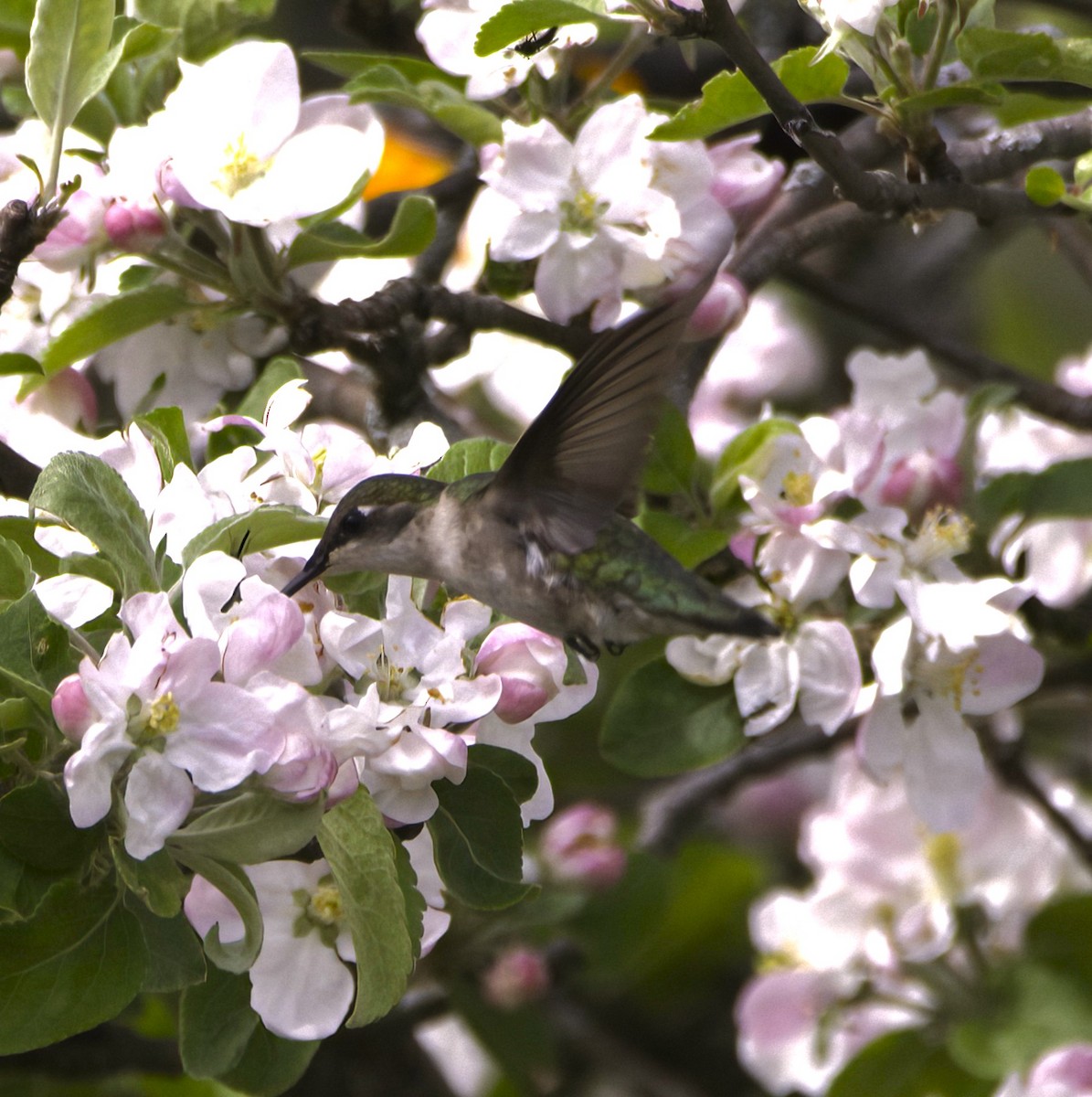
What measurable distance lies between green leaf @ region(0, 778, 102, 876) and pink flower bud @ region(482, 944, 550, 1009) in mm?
977

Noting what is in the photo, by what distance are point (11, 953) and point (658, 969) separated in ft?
5.26

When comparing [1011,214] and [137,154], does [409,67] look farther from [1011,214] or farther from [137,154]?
[1011,214]

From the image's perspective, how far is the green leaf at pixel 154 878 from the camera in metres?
0.89

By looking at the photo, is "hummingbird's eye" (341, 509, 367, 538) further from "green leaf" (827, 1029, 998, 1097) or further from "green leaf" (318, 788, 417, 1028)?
"green leaf" (827, 1029, 998, 1097)

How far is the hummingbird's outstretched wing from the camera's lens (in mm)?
1080

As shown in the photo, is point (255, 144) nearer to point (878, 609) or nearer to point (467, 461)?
point (467, 461)

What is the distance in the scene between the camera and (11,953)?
0.97 m

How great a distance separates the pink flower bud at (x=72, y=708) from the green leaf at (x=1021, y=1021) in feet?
3.73

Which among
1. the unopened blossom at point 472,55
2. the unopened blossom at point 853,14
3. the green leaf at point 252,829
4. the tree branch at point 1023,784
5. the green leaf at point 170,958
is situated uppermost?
the unopened blossom at point 853,14

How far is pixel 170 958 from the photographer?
1016 millimetres

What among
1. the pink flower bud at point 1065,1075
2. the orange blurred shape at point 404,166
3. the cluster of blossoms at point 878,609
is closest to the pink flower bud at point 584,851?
the pink flower bud at point 1065,1075

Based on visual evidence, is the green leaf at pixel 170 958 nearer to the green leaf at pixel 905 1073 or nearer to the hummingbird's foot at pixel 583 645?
the hummingbird's foot at pixel 583 645

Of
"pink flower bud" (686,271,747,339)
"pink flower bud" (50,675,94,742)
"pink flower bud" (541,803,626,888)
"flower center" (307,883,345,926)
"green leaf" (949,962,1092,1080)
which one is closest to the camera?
"pink flower bud" (50,675,94,742)

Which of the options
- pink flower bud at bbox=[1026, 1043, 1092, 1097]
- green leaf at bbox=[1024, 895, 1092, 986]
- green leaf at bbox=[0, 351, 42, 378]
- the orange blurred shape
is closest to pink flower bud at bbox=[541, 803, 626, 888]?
green leaf at bbox=[1024, 895, 1092, 986]
